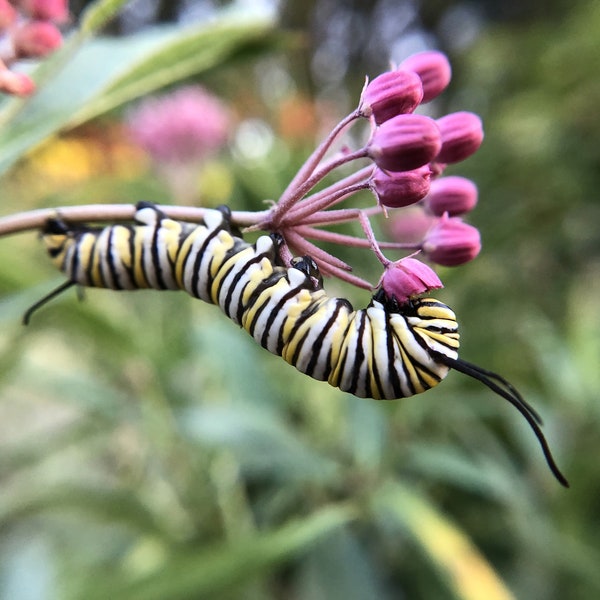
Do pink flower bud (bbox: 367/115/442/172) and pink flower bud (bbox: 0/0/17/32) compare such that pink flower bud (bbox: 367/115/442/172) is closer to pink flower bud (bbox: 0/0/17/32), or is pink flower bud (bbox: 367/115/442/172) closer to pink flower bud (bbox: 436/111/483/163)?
pink flower bud (bbox: 436/111/483/163)

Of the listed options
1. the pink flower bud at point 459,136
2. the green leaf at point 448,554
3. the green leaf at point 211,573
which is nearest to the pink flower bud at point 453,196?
the pink flower bud at point 459,136

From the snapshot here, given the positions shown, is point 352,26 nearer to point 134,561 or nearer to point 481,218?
point 481,218

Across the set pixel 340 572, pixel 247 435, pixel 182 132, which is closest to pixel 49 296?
pixel 247 435

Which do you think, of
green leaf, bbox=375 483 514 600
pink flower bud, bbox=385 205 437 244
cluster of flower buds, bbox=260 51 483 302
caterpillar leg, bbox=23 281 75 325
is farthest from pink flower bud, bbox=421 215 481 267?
pink flower bud, bbox=385 205 437 244

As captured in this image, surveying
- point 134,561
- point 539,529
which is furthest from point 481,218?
point 134,561

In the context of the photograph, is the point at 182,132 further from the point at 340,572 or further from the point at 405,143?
the point at 405,143

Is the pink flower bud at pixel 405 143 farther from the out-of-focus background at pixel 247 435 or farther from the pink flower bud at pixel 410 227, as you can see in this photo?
the pink flower bud at pixel 410 227

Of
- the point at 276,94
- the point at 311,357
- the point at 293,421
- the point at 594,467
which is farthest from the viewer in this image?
the point at 276,94
